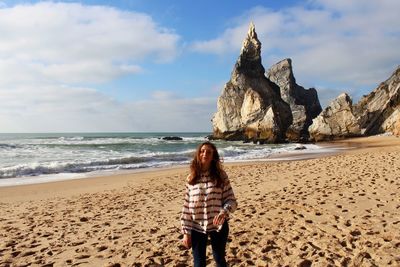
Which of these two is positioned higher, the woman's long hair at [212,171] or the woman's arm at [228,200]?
the woman's long hair at [212,171]

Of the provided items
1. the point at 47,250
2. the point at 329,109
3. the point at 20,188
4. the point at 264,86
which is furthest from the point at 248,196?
the point at 264,86

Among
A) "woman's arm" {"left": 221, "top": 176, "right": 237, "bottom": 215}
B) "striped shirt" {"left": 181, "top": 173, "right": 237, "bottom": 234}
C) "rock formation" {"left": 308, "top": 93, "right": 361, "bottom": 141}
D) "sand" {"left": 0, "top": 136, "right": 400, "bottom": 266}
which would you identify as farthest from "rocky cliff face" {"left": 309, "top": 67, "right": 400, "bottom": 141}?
"striped shirt" {"left": 181, "top": 173, "right": 237, "bottom": 234}

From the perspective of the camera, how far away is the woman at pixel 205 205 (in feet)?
12.5

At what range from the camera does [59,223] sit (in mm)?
8391

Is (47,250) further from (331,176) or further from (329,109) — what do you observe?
(329,109)

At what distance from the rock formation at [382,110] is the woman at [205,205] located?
5851cm

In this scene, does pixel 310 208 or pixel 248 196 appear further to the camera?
pixel 248 196

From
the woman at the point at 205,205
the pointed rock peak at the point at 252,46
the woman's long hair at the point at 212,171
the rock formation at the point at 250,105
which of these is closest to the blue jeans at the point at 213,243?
the woman at the point at 205,205

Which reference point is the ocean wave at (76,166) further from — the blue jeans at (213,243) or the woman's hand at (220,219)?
the woman's hand at (220,219)

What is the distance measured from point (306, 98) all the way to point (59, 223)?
82.5 m

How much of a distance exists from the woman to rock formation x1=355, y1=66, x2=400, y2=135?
58512 mm

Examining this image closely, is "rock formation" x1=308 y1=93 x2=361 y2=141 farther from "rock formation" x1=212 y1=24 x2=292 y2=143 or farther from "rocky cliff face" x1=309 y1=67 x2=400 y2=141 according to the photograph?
"rock formation" x1=212 y1=24 x2=292 y2=143

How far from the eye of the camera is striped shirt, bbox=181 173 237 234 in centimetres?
381

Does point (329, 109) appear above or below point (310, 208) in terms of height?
above
